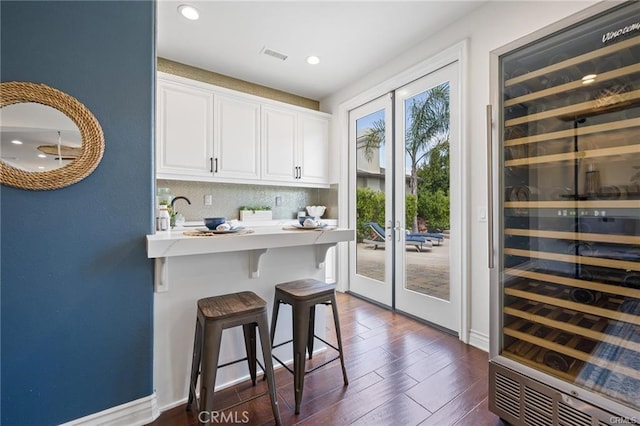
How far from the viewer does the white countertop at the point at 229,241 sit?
4.67 ft

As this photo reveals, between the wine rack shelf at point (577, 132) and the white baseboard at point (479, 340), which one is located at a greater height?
the wine rack shelf at point (577, 132)

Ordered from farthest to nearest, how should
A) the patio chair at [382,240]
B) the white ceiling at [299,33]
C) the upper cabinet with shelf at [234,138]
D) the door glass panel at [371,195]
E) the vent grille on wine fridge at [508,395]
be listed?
the door glass panel at [371,195], the upper cabinet with shelf at [234,138], the patio chair at [382,240], the white ceiling at [299,33], the vent grille on wine fridge at [508,395]

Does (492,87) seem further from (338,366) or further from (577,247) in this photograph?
(338,366)

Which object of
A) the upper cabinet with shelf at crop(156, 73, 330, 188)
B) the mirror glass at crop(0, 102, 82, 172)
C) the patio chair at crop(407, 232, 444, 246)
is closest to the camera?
the mirror glass at crop(0, 102, 82, 172)

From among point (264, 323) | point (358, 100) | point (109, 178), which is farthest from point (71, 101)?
point (358, 100)

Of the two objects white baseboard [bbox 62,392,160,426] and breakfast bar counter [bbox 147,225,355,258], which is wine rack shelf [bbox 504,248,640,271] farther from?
white baseboard [bbox 62,392,160,426]

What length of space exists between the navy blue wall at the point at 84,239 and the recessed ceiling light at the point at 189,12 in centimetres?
103

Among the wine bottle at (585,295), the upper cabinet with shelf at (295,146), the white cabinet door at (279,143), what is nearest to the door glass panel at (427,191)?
the wine bottle at (585,295)

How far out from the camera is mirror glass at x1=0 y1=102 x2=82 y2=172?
1.34 m

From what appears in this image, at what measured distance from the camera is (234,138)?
3557 millimetres

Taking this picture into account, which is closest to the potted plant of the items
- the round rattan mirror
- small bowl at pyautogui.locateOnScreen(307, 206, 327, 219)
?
small bowl at pyautogui.locateOnScreen(307, 206, 327, 219)

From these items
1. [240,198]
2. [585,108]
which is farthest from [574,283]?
[240,198]

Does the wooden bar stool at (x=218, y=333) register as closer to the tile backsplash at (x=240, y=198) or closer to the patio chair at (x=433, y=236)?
the patio chair at (x=433, y=236)

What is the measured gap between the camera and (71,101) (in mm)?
1443
